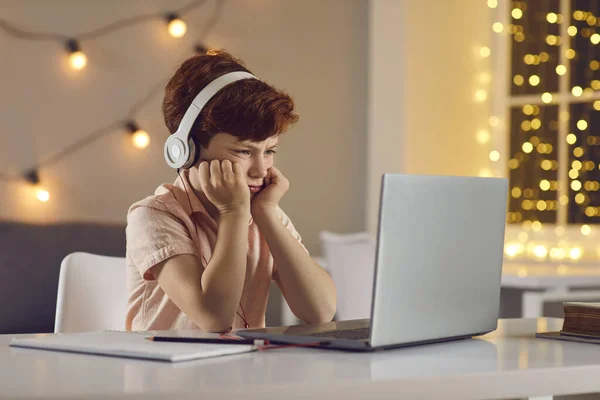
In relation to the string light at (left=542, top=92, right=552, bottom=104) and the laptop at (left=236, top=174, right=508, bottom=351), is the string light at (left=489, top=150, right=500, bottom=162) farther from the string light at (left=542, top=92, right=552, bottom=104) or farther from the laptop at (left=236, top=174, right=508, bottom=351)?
the laptop at (left=236, top=174, right=508, bottom=351)

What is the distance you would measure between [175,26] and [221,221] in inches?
86.4

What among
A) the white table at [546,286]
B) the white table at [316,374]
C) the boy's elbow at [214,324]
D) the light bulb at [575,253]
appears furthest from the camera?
the light bulb at [575,253]

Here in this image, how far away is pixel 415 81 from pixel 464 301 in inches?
109

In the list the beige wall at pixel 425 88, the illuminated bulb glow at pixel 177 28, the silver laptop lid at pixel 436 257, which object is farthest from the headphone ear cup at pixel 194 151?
the beige wall at pixel 425 88

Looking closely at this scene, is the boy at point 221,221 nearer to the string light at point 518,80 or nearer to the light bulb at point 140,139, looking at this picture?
the light bulb at point 140,139

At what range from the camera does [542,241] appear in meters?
3.71

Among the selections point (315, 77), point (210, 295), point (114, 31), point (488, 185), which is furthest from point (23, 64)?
point (488, 185)

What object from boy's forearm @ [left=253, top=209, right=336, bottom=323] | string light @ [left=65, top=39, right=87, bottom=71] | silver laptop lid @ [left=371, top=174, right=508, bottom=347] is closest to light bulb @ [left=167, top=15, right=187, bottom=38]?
string light @ [left=65, top=39, right=87, bottom=71]

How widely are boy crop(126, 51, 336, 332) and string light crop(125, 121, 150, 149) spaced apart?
5.89 ft

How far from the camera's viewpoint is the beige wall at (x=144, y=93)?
3.12 metres

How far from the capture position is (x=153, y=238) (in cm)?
133

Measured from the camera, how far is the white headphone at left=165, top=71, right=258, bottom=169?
1.42m

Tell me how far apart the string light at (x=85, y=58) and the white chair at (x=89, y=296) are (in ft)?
5.51

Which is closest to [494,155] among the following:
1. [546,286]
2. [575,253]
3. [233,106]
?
[575,253]
